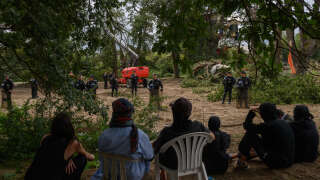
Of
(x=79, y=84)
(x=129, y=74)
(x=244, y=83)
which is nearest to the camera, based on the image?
(x=79, y=84)

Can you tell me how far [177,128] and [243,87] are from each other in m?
11.3

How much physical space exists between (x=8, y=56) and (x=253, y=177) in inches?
148

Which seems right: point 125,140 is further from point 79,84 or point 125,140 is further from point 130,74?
point 130,74

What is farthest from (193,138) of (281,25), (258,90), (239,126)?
(258,90)

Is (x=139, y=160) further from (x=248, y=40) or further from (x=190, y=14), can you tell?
(x=248, y=40)

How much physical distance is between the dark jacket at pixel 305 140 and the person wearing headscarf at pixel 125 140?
2.58m

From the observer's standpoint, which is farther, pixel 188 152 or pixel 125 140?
pixel 188 152

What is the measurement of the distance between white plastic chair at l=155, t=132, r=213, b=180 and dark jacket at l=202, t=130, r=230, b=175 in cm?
84

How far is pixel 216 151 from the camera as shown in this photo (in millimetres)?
3895

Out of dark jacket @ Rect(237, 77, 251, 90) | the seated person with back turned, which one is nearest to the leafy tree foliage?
the seated person with back turned

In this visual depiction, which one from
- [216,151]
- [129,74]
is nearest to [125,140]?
[216,151]

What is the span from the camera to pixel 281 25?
12.2 feet

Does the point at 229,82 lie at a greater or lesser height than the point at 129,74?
lesser

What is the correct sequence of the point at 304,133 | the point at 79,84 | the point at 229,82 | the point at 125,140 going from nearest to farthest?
the point at 125,140
the point at 304,133
the point at 79,84
the point at 229,82
